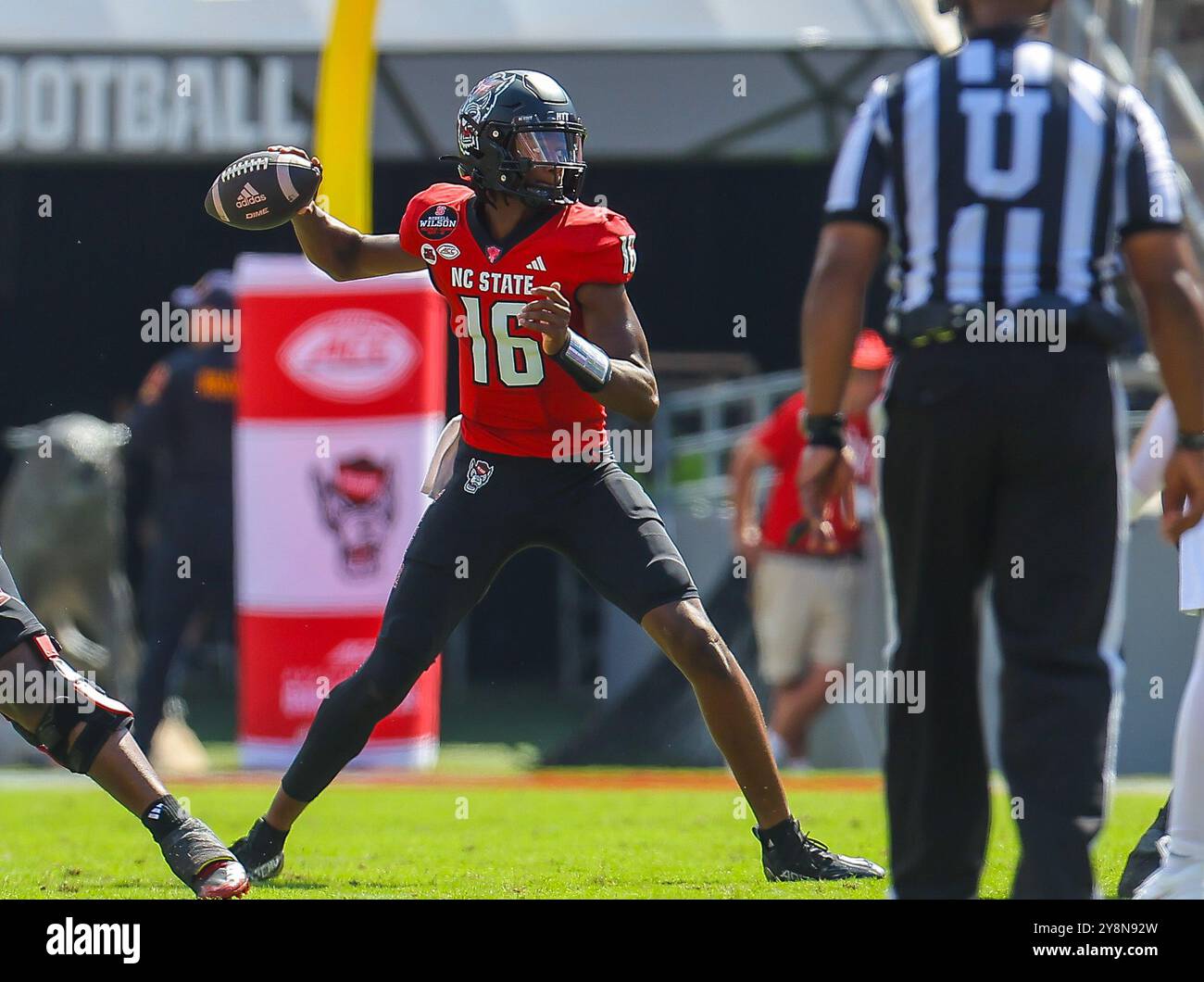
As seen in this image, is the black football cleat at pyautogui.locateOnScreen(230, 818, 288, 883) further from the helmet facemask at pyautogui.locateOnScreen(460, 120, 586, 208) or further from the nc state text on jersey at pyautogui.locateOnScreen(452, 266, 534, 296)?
the helmet facemask at pyautogui.locateOnScreen(460, 120, 586, 208)

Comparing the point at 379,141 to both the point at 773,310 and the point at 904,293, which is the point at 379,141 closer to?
the point at 773,310

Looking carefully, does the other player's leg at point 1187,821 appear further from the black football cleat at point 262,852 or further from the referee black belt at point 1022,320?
the black football cleat at point 262,852

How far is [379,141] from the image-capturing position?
11.9 meters

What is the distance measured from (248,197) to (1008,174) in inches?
82.8

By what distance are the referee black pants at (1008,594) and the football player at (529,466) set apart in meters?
1.12

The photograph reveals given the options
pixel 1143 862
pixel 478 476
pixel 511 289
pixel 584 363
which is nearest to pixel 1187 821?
pixel 1143 862

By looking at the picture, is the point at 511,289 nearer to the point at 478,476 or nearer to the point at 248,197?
the point at 478,476

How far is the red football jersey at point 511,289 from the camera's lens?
4.73 metres

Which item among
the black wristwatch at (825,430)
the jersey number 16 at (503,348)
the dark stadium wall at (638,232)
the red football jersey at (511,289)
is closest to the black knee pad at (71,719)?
the red football jersey at (511,289)

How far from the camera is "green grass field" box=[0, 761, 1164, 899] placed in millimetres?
4934

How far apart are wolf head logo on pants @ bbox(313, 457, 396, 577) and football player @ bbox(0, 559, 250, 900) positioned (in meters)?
4.50

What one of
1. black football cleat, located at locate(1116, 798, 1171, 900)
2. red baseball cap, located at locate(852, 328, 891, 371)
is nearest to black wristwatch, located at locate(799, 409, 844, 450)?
black football cleat, located at locate(1116, 798, 1171, 900)

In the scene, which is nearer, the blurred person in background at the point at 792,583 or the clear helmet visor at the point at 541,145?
the clear helmet visor at the point at 541,145
